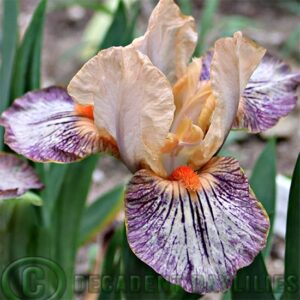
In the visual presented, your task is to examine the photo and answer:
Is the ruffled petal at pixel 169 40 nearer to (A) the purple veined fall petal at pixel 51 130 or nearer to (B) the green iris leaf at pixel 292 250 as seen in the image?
(A) the purple veined fall petal at pixel 51 130

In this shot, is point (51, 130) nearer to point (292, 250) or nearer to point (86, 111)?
point (86, 111)

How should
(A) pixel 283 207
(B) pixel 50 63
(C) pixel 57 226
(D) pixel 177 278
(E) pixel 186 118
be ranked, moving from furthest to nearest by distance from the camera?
(B) pixel 50 63 → (A) pixel 283 207 → (C) pixel 57 226 → (E) pixel 186 118 → (D) pixel 177 278

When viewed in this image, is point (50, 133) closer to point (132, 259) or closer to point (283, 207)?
point (132, 259)

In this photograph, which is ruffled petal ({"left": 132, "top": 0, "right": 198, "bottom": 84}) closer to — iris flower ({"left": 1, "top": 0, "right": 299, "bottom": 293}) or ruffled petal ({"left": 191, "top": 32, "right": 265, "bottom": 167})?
iris flower ({"left": 1, "top": 0, "right": 299, "bottom": 293})

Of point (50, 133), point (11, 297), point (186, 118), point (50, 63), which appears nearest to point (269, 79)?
point (186, 118)

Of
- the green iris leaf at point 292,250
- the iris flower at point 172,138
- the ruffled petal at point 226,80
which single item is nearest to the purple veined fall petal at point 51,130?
the iris flower at point 172,138

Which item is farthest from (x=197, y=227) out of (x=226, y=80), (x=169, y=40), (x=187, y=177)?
(x=169, y=40)
